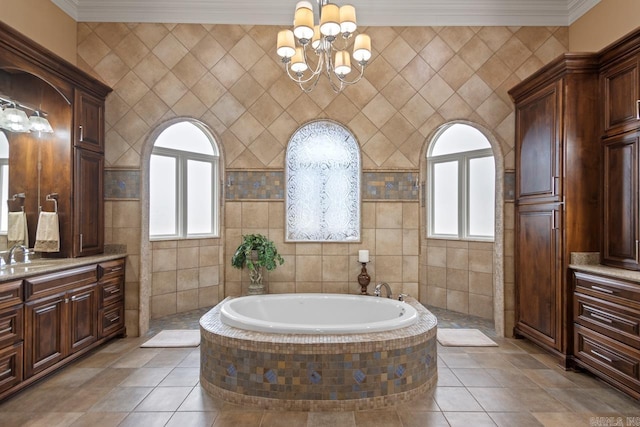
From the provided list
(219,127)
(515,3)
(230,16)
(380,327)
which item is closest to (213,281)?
(219,127)

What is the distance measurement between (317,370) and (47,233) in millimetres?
2605

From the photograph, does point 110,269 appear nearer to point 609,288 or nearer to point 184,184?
point 184,184

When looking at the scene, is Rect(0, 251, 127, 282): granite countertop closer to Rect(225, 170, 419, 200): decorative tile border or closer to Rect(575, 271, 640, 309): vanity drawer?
Rect(225, 170, 419, 200): decorative tile border

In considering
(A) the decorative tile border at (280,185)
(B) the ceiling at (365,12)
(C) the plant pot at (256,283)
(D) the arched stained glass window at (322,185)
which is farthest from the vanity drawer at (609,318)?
(B) the ceiling at (365,12)

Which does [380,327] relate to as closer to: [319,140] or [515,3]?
[319,140]

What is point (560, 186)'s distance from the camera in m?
2.98

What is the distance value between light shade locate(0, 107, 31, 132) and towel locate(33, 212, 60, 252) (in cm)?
73

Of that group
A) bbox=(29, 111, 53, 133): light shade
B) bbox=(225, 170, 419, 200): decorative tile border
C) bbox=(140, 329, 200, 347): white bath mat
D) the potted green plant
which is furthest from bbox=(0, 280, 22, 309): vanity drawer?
bbox=(225, 170, 419, 200): decorative tile border

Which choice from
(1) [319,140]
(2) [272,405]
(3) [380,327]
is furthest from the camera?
(1) [319,140]

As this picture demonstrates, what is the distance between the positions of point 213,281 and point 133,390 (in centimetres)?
186

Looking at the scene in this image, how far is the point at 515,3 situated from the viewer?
377cm

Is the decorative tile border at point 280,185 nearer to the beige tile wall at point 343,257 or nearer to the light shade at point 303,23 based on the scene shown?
the beige tile wall at point 343,257

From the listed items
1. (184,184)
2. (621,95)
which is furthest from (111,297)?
(621,95)

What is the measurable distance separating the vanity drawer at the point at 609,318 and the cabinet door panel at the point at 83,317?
4011 mm
